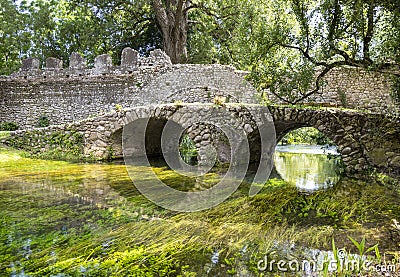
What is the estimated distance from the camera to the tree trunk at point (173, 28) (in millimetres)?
18859

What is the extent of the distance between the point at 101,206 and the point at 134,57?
12.6 metres

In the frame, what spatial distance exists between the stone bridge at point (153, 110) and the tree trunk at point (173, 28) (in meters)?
2.74

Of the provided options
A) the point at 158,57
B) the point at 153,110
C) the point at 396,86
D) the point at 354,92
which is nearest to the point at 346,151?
the point at 396,86

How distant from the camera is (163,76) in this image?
16.0 m

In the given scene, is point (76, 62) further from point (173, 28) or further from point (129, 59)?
point (173, 28)

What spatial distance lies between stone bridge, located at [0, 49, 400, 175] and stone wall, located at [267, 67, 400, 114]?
9.61 feet

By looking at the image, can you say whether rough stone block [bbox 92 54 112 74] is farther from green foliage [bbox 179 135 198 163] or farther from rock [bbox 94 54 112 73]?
green foliage [bbox 179 135 198 163]

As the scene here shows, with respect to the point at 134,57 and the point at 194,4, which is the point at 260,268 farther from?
the point at 194,4

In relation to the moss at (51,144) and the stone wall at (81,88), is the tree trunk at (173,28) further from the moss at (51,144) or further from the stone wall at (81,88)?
the moss at (51,144)

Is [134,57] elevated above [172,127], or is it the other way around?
[134,57]

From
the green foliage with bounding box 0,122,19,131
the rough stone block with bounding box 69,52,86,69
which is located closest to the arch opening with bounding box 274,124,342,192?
the rough stone block with bounding box 69,52,86,69

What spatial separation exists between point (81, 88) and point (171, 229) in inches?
558

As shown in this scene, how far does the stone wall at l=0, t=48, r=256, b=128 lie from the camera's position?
1650 centimetres

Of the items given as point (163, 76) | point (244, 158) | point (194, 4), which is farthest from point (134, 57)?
point (244, 158)
